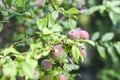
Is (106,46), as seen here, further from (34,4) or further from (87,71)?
(87,71)

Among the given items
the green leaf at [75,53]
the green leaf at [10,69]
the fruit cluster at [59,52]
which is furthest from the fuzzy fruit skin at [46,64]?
the green leaf at [10,69]

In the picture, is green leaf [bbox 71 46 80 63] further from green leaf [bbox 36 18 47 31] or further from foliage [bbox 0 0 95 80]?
green leaf [bbox 36 18 47 31]

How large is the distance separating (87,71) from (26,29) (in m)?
1.21

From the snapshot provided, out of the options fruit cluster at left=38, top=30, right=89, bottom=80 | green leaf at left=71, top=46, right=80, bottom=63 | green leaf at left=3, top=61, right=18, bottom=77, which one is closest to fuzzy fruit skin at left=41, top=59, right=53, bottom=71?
fruit cluster at left=38, top=30, right=89, bottom=80

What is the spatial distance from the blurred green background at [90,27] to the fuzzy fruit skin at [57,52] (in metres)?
0.29

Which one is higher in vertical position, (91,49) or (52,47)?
(52,47)

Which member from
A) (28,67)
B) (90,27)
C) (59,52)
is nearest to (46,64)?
(59,52)

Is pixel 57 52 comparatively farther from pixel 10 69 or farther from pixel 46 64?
pixel 10 69

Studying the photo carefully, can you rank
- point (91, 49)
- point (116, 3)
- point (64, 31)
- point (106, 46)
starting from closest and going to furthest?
point (64, 31) → point (106, 46) → point (116, 3) → point (91, 49)

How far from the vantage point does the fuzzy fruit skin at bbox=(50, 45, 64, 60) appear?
3.63 ft

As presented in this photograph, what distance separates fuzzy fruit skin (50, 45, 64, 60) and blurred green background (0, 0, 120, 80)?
292 mm

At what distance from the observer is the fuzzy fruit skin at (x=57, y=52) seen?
111cm

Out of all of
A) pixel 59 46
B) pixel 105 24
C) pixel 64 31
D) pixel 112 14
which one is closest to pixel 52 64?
pixel 59 46

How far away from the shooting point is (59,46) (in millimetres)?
1122
